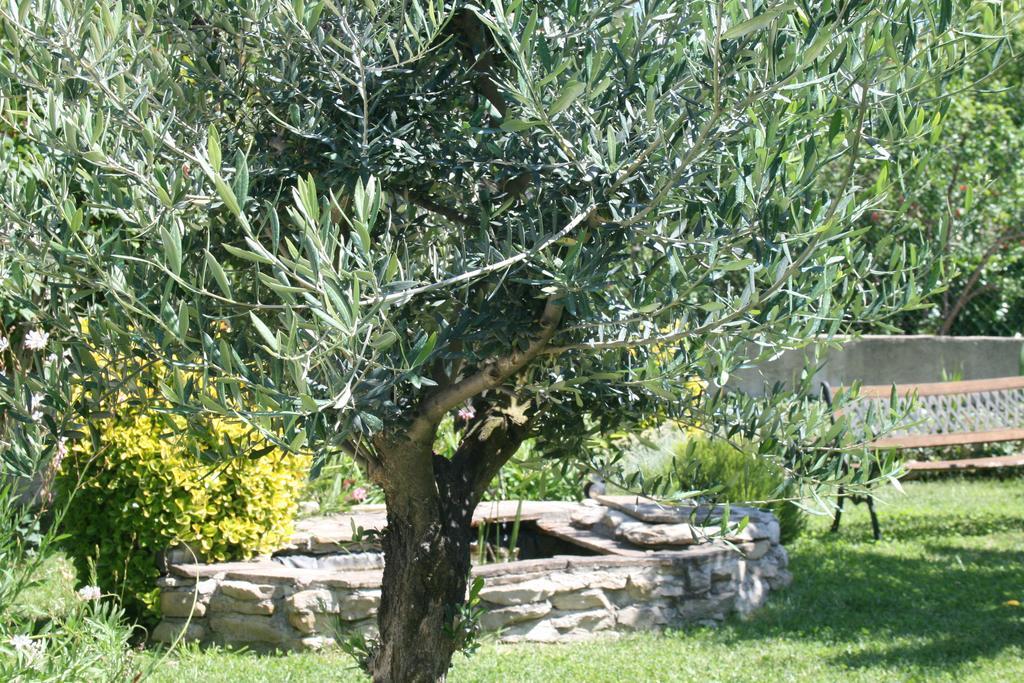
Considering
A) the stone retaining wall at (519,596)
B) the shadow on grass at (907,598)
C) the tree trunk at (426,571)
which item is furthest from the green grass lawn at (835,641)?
the tree trunk at (426,571)

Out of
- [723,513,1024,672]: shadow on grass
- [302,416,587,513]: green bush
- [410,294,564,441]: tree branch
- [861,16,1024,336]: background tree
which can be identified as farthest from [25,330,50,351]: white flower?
[861,16,1024,336]: background tree

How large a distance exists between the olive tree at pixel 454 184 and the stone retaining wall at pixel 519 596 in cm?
288

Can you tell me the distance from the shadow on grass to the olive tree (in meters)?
3.34

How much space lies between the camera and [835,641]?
19.3 feet

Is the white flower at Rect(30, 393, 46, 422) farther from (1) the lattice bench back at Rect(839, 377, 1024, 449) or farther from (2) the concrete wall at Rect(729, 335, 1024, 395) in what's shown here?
(2) the concrete wall at Rect(729, 335, 1024, 395)

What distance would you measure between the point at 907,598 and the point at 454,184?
5.09m

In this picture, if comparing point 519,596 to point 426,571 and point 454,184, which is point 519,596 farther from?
point 454,184

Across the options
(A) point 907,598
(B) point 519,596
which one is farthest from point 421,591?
(A) point 907,598

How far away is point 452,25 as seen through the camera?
2889 millimetres

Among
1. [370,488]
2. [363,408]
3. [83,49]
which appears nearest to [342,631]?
[370,488]

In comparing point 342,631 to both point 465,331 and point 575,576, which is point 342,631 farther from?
point 465,331

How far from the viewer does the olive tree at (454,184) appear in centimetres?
Result: 201

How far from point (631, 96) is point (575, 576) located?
420 cm

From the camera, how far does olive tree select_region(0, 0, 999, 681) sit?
2.01 metres
